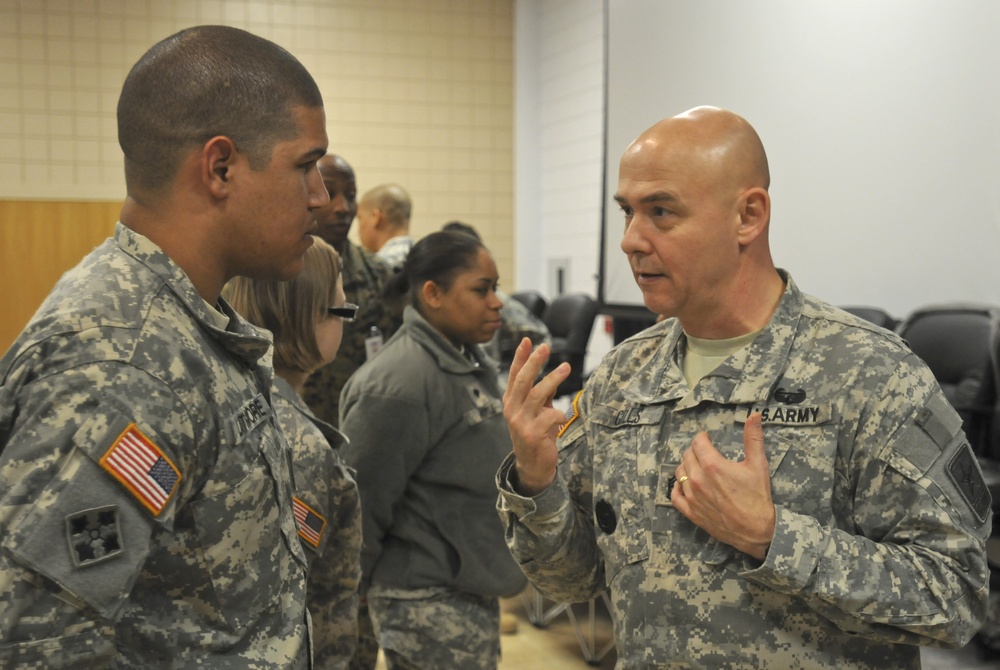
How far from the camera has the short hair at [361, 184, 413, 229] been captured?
14.9ft

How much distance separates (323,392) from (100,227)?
490 centimetres

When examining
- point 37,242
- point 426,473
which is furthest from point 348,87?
point 426,473

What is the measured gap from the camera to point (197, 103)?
112 centimetres

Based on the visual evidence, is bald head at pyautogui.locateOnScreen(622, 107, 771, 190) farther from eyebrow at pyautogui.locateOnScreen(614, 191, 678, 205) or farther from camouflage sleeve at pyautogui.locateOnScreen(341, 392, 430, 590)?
camouflage sleeve at pyautogui.locateOnScreen(341, 392, 430, 590)

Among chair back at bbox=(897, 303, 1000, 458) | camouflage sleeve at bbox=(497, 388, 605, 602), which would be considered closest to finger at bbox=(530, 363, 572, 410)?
camouflage sleeve at bbox=(497, 388, 605, 602)

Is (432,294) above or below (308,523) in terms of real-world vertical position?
above

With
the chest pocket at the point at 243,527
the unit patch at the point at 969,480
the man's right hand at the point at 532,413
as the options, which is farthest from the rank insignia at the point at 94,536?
the unit patch at the point at 969,480

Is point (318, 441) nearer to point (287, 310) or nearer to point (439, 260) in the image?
point (287, 310)

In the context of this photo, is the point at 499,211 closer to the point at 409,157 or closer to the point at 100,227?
the point at 409,157

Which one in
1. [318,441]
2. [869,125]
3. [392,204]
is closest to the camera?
[318,441]

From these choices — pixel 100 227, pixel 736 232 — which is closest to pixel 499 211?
pixel 100 227

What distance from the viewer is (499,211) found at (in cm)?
812

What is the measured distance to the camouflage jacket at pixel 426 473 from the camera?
92.8 inches

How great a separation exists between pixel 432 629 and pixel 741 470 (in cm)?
125
